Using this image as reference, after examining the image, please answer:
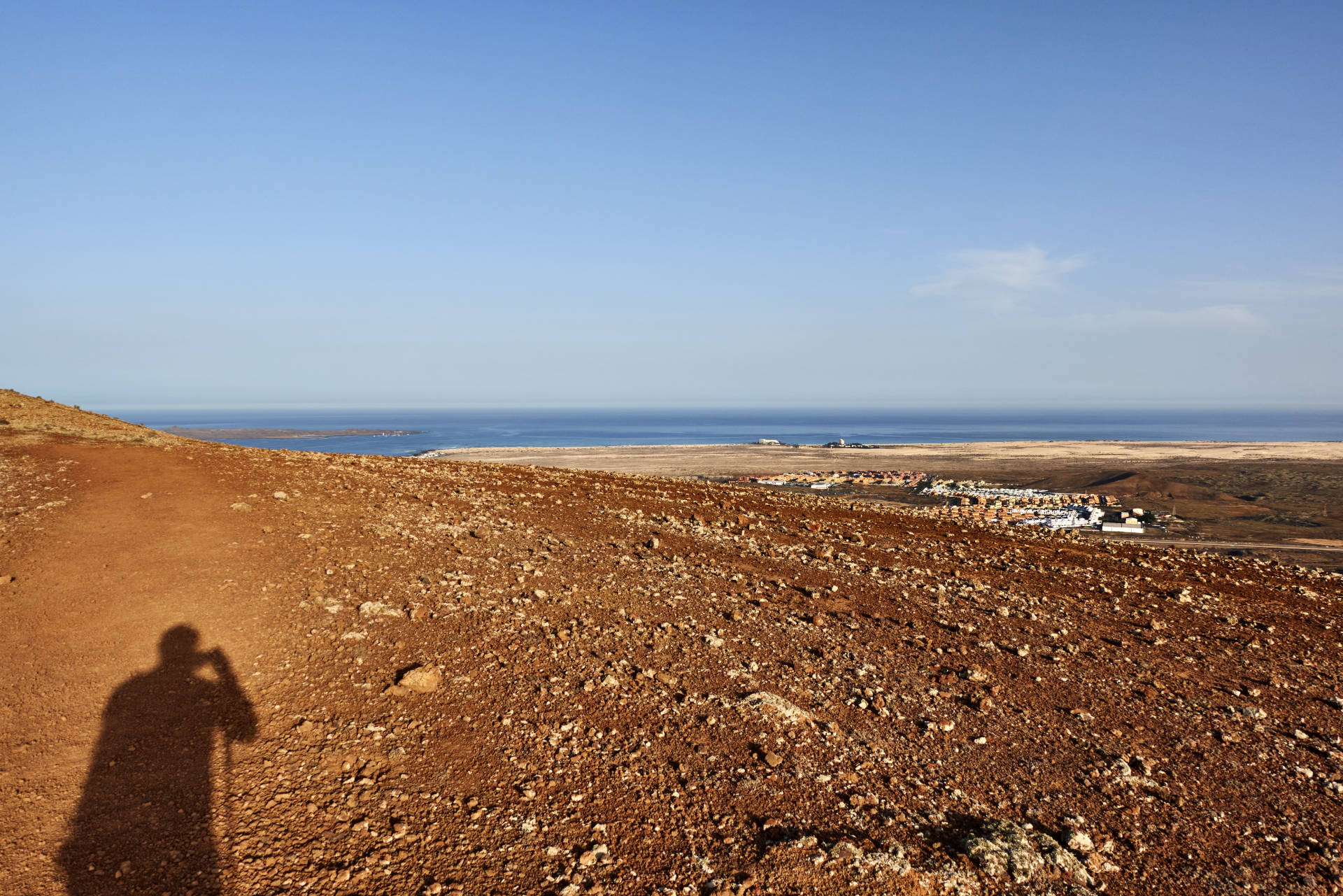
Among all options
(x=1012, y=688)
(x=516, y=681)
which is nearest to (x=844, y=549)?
(x=1012, y=688)

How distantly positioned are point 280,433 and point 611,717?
6102 inches

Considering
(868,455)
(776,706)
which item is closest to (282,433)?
(868,455)

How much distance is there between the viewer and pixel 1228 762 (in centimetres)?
577

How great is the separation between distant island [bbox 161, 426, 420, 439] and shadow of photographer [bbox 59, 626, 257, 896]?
12301 cm

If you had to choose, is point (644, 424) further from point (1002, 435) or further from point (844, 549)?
point (844, 549)

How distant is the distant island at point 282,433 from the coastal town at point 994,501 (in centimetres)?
10090

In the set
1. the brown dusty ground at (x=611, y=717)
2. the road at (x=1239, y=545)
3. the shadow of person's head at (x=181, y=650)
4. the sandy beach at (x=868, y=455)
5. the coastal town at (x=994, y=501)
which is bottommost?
the road at (x=1239, y=545)

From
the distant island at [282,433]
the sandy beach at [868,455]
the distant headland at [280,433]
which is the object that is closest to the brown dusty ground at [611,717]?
the sandy beach at [868,455]

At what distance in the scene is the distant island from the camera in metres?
120

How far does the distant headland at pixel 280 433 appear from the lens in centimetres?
12062

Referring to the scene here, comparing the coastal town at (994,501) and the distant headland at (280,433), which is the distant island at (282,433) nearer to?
the distant headland at (280,433)

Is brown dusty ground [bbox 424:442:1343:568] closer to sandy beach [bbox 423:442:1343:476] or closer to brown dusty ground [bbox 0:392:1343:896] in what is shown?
sandy beach [bbox 423:442:1343:476]

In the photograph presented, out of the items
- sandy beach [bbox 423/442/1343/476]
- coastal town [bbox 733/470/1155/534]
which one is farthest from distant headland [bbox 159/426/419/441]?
coastal town [bbox 733/470/1155/534]

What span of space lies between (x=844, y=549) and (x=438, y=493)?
8087 mm
